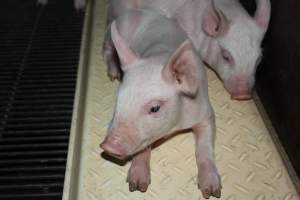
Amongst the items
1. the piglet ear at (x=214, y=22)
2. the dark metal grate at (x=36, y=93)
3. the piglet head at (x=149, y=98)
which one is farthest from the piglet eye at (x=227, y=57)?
the dark metal grate at (x=36, y=93)

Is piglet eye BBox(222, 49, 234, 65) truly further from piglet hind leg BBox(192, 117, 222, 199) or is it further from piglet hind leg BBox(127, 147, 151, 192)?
piglet hind leg BBox(127, 147, 151, 192)

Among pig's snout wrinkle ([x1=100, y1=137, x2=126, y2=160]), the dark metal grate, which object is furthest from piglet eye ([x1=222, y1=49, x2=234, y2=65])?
pig's snout wrinkle ([x1=100, y1=137, x2=126, y2=160])

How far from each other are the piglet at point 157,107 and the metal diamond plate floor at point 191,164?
10cm

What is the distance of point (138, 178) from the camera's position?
288 cm

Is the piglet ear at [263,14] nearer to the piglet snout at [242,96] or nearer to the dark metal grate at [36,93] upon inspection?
the piglet snout at [242,96]

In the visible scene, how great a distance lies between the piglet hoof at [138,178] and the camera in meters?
2.87

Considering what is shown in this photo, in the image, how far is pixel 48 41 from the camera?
4.11 metres

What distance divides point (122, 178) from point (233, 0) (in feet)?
6.45

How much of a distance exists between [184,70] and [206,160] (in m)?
0.64

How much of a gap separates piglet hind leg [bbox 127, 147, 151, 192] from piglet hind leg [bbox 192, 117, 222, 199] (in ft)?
1.03

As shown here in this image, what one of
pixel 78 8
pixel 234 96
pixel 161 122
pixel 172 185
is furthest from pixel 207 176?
pixel 78 8

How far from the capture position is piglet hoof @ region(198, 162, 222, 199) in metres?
2.81

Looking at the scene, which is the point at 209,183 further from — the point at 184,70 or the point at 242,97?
the point at 242,97

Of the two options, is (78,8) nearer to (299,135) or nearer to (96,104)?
(96,104)
